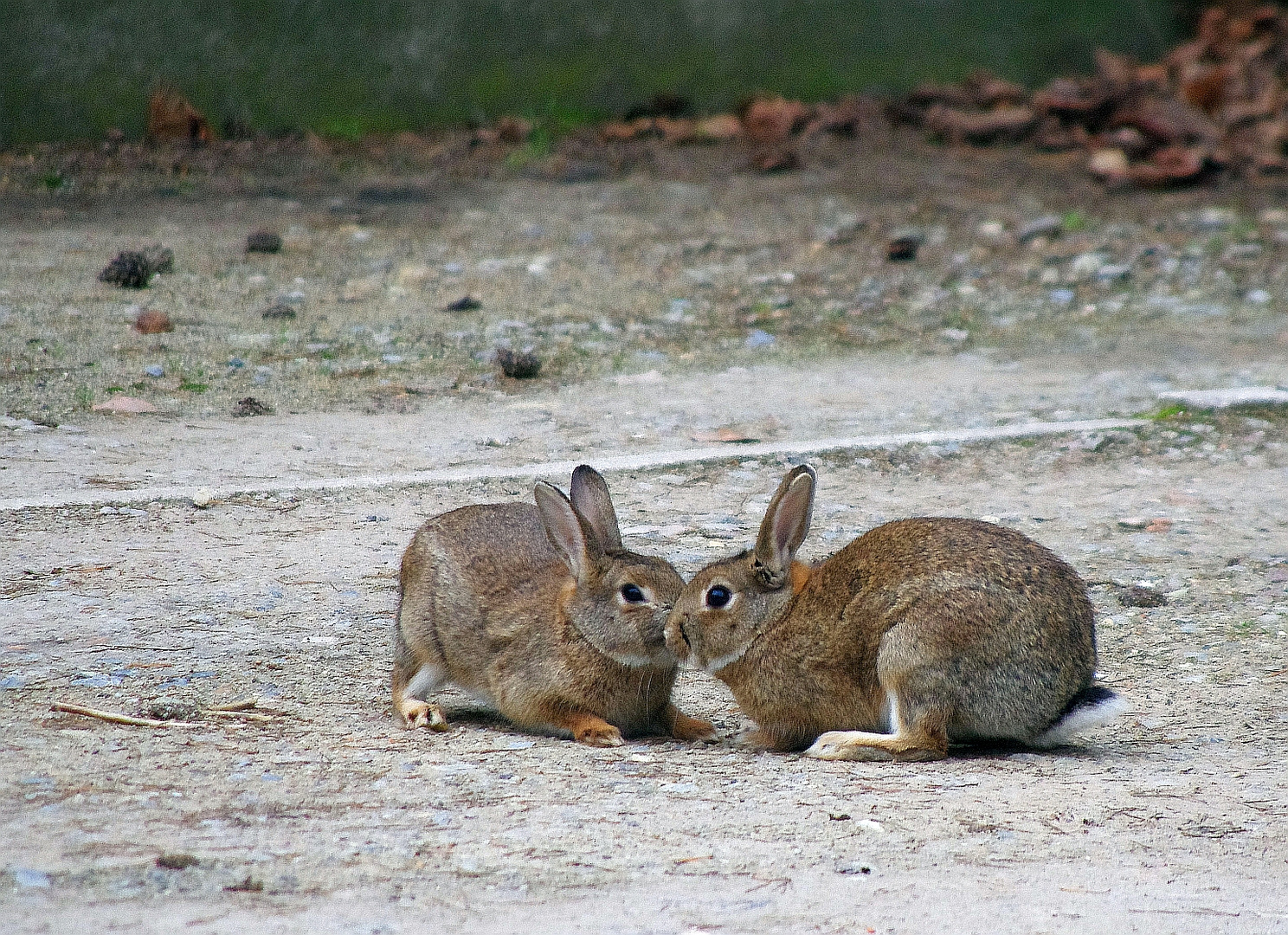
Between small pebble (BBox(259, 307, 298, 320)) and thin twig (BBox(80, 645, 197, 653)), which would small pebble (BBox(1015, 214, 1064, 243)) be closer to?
small pebble (BBox(259, 307, 298, 320))

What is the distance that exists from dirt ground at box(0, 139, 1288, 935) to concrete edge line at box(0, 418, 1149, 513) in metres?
0.04

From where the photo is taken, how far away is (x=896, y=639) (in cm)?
436

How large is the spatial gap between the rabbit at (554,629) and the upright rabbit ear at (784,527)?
26 centimetres

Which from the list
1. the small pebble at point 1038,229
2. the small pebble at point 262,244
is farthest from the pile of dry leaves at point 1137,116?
the small pebble at point 262,244

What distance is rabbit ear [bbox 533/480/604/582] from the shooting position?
182 inches

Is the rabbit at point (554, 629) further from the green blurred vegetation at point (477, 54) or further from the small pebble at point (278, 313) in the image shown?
the green blurred vegetation at point (477, 54)

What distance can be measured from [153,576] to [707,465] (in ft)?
8.07

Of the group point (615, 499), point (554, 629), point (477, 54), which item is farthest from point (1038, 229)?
point (554, 629)

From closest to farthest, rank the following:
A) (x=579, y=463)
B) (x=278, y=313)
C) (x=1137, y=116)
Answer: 1. (x=579, y=463)
2. (x=278, y=313)
3. (x=1137, y=116)

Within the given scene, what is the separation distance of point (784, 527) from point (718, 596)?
27 centimetres

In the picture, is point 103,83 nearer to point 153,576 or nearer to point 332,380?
point 332,380

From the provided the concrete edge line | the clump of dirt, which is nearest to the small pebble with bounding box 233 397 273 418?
the concrete edge line

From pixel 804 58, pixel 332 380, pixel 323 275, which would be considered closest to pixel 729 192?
pixel 804 58

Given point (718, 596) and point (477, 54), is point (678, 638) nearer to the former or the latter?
point (718, 596)
